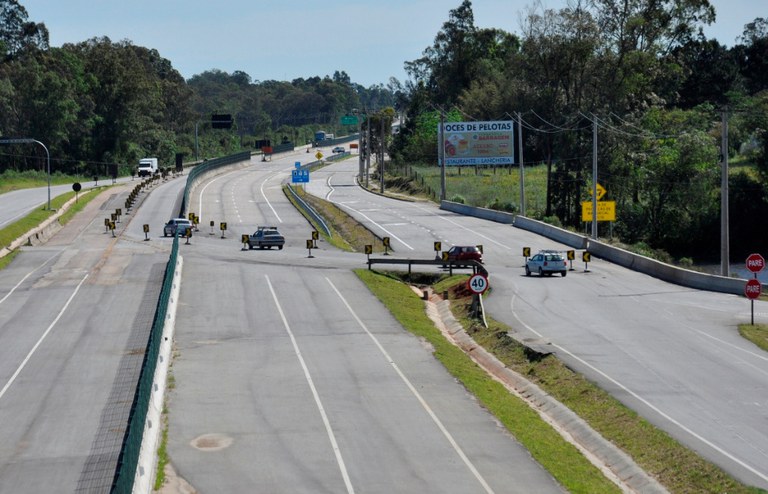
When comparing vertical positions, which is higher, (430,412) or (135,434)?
(135,434)

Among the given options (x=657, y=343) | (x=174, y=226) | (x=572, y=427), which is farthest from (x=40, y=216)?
(x=572, y=427)

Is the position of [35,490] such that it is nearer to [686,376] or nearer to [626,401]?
[626,401]

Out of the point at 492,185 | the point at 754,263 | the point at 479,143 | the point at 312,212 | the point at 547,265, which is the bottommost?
the point at 547,265

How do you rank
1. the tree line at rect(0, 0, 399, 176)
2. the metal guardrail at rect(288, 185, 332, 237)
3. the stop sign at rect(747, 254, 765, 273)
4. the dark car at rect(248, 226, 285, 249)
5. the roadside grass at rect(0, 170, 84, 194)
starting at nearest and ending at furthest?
1. the stop sign at rect(747, 254, 765, 273)
2. the dark car at rect(248, 226, 285, 249)
3. the metal guardrail at rect(288, 185, 332, 237)
4. the roadside grass at rect(0, 170, 84, 194)
5. the tree line at rect(0, 0, 399, 176)

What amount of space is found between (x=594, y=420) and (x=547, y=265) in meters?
26.1

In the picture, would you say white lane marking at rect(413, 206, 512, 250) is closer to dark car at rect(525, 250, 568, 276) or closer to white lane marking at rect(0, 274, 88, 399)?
dark car at rect(525, 250, 568, 276)

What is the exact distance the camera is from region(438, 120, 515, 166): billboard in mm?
94438

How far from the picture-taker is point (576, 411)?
25.8 m

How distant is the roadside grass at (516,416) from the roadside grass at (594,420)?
5cm

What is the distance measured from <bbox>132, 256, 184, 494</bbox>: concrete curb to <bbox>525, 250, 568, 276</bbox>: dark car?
2152cm

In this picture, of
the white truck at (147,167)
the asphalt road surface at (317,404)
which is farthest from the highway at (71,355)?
the white truck at (147,167)

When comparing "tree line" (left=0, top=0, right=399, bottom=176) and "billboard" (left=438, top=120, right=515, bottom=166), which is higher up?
"tree line" (left=0, top=0, right=399, bottom=176)

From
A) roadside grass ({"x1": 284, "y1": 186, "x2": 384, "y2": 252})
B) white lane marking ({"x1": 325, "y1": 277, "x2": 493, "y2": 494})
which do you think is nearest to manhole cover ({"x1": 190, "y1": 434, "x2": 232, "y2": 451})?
white lane marking ({"x1": 325, "y1": 277, "x2": 493, "y2": 494})

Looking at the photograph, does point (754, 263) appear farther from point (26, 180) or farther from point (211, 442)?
point (26, 180)
